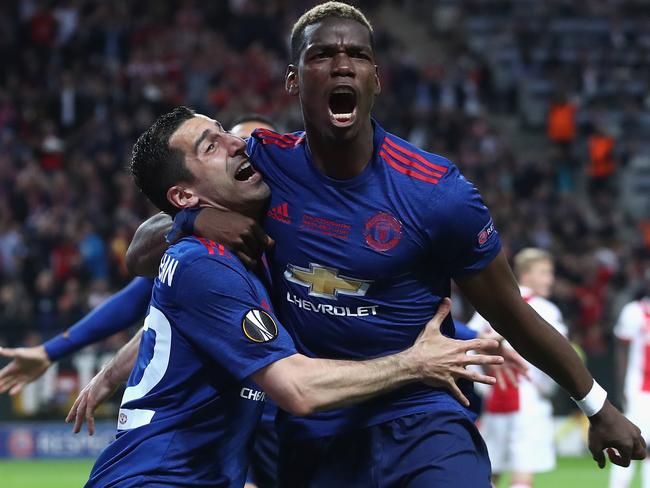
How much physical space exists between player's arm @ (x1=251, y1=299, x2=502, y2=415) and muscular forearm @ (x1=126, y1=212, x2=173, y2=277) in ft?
3.40

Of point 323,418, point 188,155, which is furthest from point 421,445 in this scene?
point 188,155

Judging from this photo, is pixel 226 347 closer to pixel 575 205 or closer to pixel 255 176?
pixel 255 176

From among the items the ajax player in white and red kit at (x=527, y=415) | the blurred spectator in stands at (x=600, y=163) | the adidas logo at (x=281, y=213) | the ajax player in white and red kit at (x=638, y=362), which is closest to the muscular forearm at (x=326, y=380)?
the adidas logo at (x=281, y=213)

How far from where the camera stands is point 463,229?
12.7 feet

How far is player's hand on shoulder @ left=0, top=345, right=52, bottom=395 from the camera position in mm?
5645

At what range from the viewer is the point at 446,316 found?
4.16 meters

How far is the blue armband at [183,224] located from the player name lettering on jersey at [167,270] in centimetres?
16

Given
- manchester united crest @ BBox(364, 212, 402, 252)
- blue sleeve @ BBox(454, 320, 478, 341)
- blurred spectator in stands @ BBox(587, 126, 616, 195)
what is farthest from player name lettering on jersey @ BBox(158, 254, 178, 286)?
blurred spectator in stands @ BBox(587, 126, 616, 195)

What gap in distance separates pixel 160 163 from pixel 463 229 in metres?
1.23

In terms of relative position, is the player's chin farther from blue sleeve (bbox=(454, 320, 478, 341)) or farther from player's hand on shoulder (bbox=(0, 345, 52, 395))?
player's hand on shoulder (bbox=(0, 345, 52, 395))

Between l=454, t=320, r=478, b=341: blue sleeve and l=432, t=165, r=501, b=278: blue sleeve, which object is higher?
l=432, t=165, r=501, b=278: blue sleeve

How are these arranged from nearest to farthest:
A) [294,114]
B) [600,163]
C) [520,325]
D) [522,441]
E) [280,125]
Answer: [520,325] < [522,441] < [280,125] < [294,114] < [600,163]

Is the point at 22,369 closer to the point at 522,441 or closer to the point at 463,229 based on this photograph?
the point at 463,229

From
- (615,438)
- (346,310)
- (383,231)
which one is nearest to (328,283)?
(346,310)
